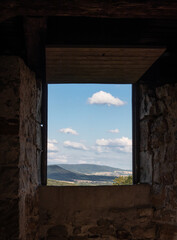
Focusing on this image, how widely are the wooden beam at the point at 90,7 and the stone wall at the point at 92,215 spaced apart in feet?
6.72

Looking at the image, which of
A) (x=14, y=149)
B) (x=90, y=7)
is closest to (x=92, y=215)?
(x=14, y=149)

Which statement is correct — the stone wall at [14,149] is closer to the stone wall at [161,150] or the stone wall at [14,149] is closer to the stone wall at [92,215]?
the stone wall at [92,215]

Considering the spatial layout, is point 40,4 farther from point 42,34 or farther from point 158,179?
point 158,179

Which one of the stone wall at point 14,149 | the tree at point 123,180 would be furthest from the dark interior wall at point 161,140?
the tree at point 123,180

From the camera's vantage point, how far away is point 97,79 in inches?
143

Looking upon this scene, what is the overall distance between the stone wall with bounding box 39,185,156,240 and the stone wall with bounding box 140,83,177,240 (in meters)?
0.21

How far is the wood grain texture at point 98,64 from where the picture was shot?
273cm

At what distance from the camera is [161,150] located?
338cm

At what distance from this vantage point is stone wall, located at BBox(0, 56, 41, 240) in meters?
2.44

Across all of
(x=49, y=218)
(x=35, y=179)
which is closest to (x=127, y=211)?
(x=49, y=218)

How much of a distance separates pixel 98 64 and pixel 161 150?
1165 millimetres

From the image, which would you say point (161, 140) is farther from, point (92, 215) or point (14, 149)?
point (14, 149)

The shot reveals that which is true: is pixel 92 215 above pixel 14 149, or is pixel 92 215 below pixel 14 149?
below

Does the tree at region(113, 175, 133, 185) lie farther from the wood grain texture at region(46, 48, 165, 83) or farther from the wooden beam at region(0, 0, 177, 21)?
the wooden beam at region(0, 0, 177, 21)
